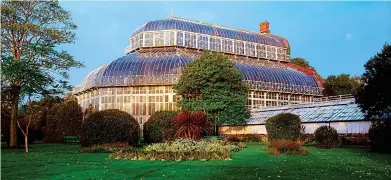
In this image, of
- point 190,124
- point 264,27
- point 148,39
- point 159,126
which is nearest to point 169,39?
point 148,39

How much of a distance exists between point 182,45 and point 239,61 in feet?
29.8

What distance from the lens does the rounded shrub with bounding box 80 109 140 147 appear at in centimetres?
2705

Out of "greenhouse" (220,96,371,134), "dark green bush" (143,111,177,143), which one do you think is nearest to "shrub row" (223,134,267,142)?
"greenhouse" (220,96,371,134)

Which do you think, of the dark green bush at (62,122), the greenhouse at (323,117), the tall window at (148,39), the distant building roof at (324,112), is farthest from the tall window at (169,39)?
the distant building roof at (324,112)

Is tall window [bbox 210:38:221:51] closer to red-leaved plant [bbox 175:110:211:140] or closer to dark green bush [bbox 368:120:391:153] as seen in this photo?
red-leaved plant [bbox 175:110:211:140]

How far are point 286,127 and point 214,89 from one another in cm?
1218

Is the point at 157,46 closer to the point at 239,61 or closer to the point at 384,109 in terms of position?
the point at 239,61

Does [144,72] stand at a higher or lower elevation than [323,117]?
higher

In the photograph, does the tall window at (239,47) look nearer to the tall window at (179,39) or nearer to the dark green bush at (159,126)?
the tall window at (179,39)

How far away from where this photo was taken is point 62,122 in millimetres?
48594

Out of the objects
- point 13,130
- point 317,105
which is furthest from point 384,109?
point 13,130

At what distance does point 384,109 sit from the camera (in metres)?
25.0

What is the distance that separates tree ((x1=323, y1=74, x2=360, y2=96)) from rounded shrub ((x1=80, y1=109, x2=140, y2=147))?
4218 centimetres

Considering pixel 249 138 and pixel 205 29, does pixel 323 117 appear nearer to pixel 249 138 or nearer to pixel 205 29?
pixel 249 138
